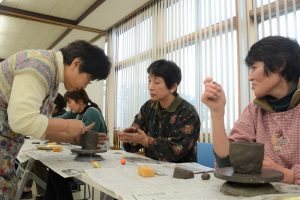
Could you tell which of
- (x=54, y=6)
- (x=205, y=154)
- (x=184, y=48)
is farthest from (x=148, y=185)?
(x=54, y=6)

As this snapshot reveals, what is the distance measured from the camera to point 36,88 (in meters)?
1.24

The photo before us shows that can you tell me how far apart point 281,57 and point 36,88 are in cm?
103

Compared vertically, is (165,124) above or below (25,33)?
below

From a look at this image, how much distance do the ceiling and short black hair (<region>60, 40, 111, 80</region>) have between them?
8.38 feet

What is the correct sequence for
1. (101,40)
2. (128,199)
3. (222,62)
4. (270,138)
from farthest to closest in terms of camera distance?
(101,40), (222,62), (270,138), (128,199)

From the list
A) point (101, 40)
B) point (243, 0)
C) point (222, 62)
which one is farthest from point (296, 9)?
point (101, 40)

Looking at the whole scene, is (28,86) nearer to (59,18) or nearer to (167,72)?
(167,72)

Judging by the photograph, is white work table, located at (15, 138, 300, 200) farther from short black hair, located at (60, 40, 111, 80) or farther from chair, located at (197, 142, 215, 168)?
chair, located at (197, 142, 215, 168)

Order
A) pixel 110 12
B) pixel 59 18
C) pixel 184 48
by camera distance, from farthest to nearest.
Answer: pixel 59 18, pixel 110 12, pixel 184 48

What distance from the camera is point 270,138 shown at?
3.94 feet

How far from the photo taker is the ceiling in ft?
13.2

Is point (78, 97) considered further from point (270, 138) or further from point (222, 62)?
point (270, 138)

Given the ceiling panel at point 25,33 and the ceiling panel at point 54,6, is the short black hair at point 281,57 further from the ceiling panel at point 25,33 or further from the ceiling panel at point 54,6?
the ceiling panel at point 25,33

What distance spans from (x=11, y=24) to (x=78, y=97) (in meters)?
2.75
